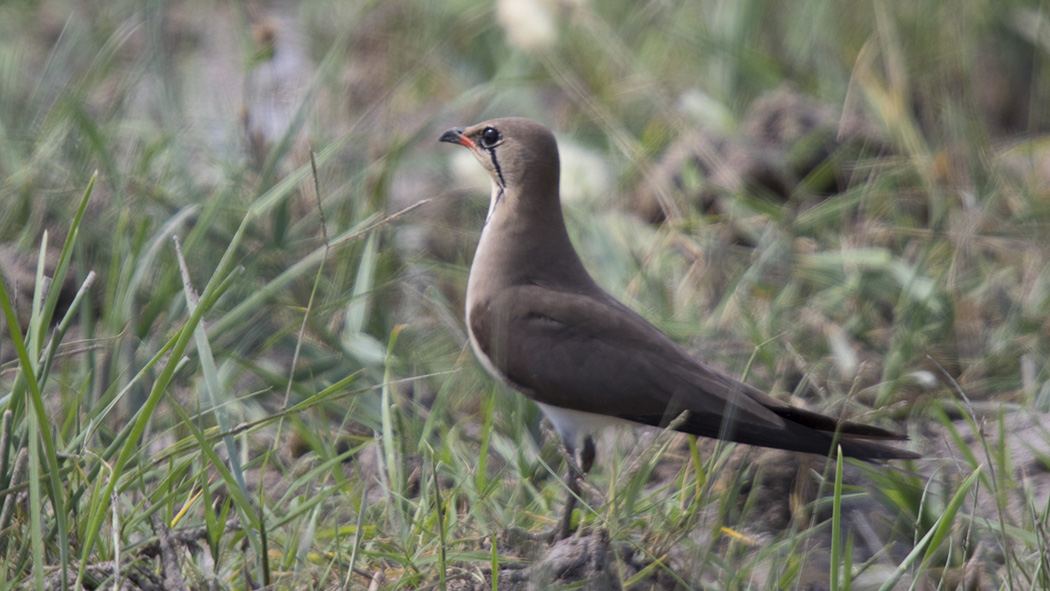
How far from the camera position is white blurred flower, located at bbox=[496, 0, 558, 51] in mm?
4160

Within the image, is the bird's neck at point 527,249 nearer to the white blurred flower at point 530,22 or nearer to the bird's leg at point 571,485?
the bird's leg at point 571,485

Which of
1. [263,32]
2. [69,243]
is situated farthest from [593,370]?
[263,32]

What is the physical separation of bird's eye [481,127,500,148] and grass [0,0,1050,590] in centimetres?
43

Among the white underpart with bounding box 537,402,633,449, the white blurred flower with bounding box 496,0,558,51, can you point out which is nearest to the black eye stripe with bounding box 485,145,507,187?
the white underpart with bounding box 537,402,633,449

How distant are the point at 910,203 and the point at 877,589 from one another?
7.44ft

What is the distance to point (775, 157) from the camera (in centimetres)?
451

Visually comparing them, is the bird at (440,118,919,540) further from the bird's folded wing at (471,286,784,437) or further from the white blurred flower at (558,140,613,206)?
the white blurred flower at (558,140,613,206)

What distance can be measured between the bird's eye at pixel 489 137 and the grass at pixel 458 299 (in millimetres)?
434


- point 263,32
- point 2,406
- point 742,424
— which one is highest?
point 263,32

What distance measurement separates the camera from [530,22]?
4188mm

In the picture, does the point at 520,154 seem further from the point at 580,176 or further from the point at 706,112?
the point at 706,112

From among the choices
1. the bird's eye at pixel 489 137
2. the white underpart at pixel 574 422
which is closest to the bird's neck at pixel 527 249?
the bird's eye at pixel 489 137

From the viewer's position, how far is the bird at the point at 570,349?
2627mm

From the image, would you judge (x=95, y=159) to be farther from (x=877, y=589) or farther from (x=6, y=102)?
(x=877, y=589)
